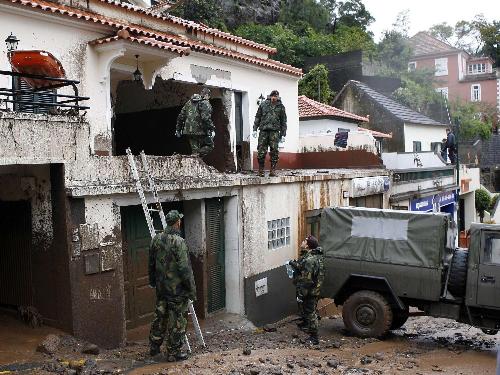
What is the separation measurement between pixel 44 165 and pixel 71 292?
71.9 inches

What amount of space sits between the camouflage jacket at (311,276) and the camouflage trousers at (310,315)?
0.13 meters

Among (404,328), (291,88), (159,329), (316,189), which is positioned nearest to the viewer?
(159,329)

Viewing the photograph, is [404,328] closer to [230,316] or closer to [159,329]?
[230,316]

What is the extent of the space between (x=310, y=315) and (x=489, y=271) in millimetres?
3150

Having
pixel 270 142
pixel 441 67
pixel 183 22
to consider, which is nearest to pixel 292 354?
pixel 270 142

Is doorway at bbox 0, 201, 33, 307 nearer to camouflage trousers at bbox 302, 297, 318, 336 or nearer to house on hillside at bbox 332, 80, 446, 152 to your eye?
camouflage trousers at bbox 302, 297, 318, 336

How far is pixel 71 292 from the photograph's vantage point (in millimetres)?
7645

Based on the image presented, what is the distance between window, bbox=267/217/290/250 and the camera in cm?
1208

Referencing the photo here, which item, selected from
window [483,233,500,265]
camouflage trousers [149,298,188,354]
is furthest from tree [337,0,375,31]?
camouflage trousers [149,298,188,354]

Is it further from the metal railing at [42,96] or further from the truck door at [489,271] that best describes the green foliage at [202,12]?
the truck door at [489,271]

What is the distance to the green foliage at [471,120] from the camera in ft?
132

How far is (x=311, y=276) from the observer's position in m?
9.96

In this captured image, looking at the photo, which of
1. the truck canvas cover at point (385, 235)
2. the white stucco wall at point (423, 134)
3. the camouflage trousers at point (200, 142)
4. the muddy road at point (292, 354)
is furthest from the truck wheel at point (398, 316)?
the white stucco wall at point (423, 134)

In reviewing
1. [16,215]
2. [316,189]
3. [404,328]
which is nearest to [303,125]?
[316,189]
